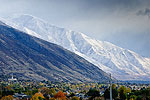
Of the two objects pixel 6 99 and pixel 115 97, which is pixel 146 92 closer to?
pixel 115 97

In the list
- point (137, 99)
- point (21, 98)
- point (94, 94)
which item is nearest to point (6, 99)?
point (21, 98)

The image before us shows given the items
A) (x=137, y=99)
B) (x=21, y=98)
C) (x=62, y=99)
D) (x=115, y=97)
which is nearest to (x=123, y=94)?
(x=115, y=97)

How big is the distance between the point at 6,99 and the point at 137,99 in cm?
6853

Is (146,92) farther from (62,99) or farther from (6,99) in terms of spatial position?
(6,99)

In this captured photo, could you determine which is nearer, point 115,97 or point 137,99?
point 137,99

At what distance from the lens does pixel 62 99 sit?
189875 mm

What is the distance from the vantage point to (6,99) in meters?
179

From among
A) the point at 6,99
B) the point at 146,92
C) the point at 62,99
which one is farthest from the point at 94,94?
the point at 6,99

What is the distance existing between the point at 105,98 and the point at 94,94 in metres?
26.0

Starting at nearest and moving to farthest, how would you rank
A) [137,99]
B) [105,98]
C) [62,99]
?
[137,99], [105,98], [62,99]

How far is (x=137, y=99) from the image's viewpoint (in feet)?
522

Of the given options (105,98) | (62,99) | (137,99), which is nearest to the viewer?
(137,99)

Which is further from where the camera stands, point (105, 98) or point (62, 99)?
point (62, 99)

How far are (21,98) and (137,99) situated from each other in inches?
2713
